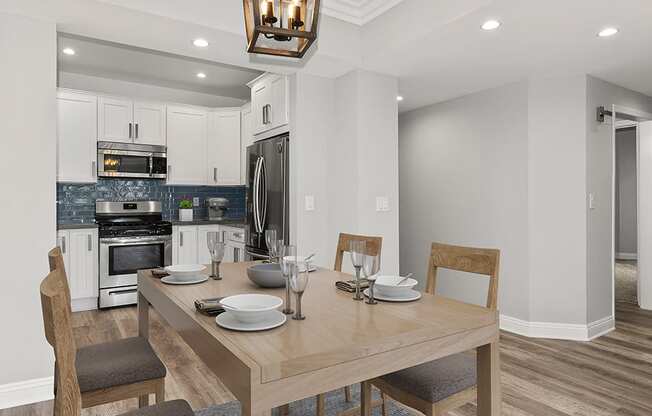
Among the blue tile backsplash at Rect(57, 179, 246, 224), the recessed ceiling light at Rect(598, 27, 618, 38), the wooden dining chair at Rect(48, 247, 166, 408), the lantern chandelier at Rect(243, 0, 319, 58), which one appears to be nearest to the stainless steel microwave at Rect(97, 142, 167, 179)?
the blue tile backsplash at Rect(57, 179, 246, 224)

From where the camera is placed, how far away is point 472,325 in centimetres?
139

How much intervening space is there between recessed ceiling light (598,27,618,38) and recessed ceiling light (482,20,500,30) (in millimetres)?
726

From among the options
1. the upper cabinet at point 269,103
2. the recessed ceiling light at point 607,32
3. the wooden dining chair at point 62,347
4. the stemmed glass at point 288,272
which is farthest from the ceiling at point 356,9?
the wooden dining chair at point 62,347

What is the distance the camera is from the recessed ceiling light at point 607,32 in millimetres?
→ 2703

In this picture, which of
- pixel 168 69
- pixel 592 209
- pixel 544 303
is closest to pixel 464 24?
pixel 592 209

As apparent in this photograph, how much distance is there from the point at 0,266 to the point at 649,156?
5.89 meters

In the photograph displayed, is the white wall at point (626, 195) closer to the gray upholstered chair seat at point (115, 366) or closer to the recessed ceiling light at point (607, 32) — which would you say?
the recessed ceiling light at point (607, 32)

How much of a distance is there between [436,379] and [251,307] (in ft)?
2.47

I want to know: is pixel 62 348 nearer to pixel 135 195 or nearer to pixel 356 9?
pixel 356 9

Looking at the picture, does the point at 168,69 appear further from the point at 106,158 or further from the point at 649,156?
the point at 649,156

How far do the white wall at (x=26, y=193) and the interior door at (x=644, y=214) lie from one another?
5.47m

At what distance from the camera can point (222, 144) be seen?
5426 mm

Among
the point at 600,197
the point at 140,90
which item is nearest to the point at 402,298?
the point at 600,197

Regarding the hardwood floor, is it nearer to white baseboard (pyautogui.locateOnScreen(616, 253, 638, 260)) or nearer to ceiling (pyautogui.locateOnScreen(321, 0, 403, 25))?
ceiling (pyautogui.locateOnScreen(321, 0, 403, 25))
